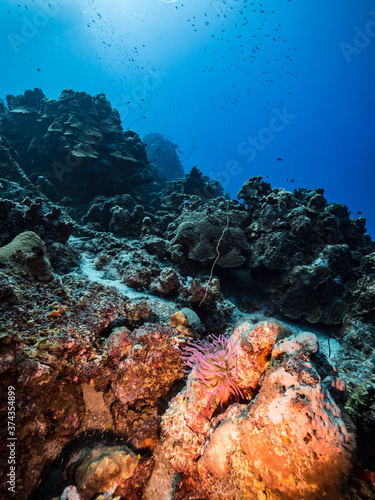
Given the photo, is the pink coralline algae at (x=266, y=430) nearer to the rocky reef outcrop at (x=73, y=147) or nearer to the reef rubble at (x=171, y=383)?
the reef rubble at (x=171, y=383)

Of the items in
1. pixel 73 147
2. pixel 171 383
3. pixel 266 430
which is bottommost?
pixel 171 383

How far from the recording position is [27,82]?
79.7 metres

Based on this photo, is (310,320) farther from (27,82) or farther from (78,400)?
(27,82)

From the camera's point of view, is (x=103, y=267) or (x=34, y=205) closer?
(x=34, y=205)

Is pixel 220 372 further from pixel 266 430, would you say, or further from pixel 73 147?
pixel 73 147

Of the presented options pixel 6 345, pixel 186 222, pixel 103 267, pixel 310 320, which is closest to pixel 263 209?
pixel 186 222

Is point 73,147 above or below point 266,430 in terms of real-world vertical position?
above

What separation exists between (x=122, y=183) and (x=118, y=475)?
13.4m

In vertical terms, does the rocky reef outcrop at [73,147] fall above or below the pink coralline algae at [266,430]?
above

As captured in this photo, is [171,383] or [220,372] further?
[171,383]

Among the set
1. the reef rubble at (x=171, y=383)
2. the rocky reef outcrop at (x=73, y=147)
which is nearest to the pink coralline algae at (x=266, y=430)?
the reef rubble at (x=171, y=383)

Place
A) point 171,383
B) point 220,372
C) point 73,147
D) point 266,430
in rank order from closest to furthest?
point 266,430
point 220,372
point 171,383
point 73,147

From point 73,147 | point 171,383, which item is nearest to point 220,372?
point 171,383

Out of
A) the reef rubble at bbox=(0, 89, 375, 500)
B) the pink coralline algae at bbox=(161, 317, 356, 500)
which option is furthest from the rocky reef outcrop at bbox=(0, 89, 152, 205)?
the pink coralline algae at bbox=(161, 317, 356, 500)
